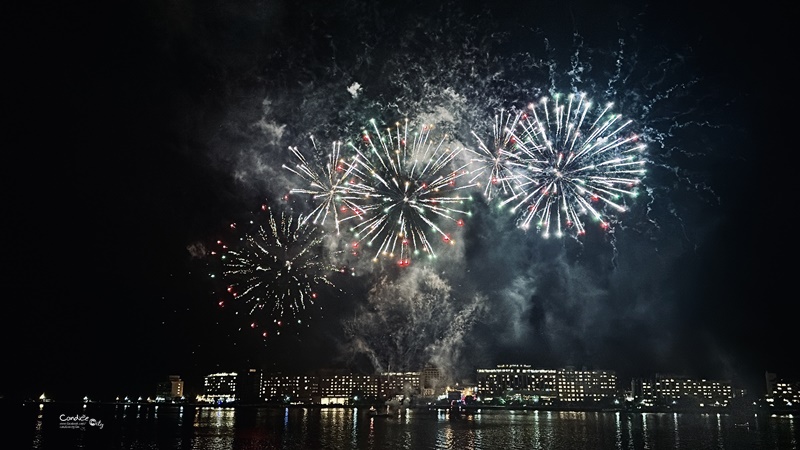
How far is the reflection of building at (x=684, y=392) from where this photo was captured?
146250 mm

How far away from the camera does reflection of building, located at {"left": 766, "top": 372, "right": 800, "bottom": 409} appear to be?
14450 centimetres

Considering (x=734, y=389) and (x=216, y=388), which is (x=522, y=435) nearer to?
(x=734, y=389)

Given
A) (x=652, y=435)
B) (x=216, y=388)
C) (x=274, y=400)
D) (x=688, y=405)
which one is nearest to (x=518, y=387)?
(x=688, y=405)

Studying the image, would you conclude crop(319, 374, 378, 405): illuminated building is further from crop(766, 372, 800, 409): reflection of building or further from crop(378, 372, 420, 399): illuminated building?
crop(766, 372, 800, 409): reflection of building

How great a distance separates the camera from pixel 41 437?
46844 millimetres

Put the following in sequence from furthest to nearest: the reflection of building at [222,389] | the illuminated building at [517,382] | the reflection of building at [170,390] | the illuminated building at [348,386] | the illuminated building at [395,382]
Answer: the reflection of building at [170,390]
the reflection of building at [222,389]
the illuminated building at [348,386]
the illuminated building at [395,382]
the illuminated building at [517,382]

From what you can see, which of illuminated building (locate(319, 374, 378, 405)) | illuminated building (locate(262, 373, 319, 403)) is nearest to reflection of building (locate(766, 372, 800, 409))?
illuminated building (locate(319, 374, 378, 405))

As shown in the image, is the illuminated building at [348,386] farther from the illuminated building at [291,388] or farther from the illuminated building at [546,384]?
the illuminated building at [546,384]

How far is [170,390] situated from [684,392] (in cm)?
15006

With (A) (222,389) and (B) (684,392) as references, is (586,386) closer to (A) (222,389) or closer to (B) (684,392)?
(B) (684,392)

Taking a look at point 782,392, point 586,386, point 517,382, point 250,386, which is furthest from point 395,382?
point 782,392

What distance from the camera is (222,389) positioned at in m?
193

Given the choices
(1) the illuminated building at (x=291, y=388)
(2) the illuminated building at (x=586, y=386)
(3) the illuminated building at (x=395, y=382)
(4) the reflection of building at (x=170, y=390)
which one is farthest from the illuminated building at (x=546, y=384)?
(4) the reflection of building at (x=170, y=390)

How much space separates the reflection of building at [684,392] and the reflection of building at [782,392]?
10.1 m
